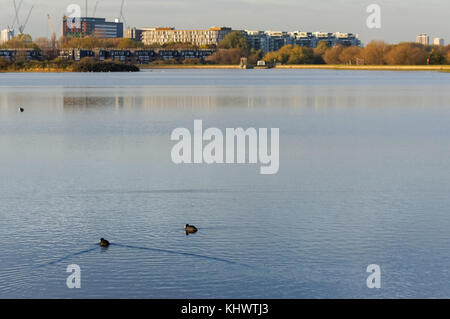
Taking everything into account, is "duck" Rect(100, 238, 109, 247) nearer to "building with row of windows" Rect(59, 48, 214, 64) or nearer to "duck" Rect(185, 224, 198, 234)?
"duck" Rect(185, 224, 198, 234)

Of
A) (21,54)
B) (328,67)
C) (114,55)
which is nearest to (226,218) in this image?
(328,67)

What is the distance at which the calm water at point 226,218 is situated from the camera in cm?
878

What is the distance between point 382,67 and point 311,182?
478 ft

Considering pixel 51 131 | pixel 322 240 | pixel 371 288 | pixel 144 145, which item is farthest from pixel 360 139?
pixel 371 288

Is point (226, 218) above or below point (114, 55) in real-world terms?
below

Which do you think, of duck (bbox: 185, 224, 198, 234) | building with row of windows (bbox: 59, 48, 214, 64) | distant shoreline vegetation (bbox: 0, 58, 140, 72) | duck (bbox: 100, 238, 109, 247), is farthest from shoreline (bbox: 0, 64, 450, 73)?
duck (bbox: 100, 238, 109, 247)

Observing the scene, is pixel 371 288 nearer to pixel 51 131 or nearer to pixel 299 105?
pixel 51 131

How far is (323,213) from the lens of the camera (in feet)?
39.5

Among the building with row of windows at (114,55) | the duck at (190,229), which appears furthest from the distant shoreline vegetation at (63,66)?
the duck at (190,229)

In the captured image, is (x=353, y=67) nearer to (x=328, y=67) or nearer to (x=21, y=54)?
(x=328, y=67)

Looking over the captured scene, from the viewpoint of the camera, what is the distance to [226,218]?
38.5ft

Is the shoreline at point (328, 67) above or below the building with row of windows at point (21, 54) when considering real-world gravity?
below

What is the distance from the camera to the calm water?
8.78m

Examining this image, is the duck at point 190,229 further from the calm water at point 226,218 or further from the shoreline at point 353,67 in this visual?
the shoreline at point 353,67
